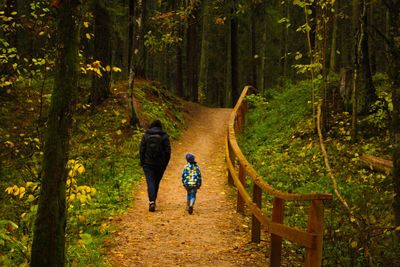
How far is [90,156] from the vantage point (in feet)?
51.9

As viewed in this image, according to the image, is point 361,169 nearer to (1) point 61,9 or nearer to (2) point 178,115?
(1) point 61,9

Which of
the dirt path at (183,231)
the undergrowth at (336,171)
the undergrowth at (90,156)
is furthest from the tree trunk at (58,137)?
the undergrowth at (336,171)

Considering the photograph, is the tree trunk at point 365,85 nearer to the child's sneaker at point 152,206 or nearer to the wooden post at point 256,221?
the wooden post at point 256,221

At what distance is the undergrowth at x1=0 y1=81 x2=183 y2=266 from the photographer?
8558mm

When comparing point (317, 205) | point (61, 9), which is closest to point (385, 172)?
point (317, 205)

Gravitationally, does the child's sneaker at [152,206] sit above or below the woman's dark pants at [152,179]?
below

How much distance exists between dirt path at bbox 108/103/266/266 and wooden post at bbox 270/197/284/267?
0.51 meters

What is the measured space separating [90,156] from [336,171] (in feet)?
27.4

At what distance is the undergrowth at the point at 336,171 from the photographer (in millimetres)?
7203

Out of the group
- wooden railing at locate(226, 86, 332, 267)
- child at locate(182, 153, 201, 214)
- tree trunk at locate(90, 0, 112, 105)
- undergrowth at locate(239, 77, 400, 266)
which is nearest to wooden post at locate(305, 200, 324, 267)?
wooden railing at locate(226, 86, 332, 267)

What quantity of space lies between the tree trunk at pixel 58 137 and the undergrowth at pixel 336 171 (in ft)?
13.4

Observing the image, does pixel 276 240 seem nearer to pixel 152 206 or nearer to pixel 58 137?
pixel 58 137

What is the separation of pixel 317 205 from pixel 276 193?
4.03ft

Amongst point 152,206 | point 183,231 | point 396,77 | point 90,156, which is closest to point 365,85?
point 152,206
